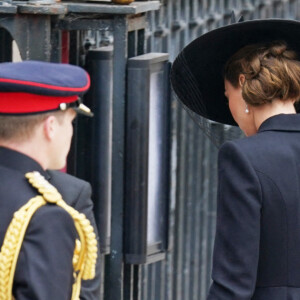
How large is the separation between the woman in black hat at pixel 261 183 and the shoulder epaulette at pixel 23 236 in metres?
0.41

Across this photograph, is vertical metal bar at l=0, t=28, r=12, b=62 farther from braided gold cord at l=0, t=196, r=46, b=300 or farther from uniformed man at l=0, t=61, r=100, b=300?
braided gold cord at l=0, t=196, r=46, b=300

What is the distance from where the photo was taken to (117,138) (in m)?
4.18

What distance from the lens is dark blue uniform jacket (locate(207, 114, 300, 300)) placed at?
328cm

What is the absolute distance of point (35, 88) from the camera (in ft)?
10.1

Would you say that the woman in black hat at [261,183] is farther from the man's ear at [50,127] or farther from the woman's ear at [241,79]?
the man's ear at [50,127]

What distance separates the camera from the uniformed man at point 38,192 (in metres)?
2.90

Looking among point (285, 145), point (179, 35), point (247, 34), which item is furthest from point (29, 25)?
point (179, 35)

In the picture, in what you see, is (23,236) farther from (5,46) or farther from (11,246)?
(5,46)

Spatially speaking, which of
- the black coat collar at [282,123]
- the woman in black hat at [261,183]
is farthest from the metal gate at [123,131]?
the black coat collar at [282,123]

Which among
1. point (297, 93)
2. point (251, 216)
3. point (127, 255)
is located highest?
point (297, 93)

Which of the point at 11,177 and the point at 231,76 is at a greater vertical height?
the point at 231,76

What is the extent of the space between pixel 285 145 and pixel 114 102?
3.14 feet

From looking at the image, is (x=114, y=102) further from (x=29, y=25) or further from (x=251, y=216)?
(x=251, y=216)

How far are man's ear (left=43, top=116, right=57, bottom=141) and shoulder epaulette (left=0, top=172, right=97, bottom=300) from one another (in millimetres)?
121
